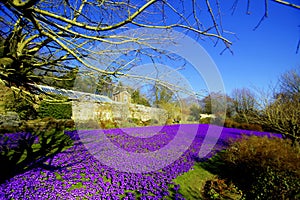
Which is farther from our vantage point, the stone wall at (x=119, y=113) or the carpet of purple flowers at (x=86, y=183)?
the stone wall at (x=119, y=113)

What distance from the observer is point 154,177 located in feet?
16.1

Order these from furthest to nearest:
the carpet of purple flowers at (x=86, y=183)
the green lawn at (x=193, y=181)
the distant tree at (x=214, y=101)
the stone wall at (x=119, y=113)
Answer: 1. the stone wall at (x=119, y=113)
2. the green lawn at (x=193, y=181)
3. the carpet of purple flowers at (x=86, y=183)
4. the distant tree at (x=214, y=101)

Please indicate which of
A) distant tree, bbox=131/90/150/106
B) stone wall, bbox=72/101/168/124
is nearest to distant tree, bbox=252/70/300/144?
distant tree, bbox=131/90/150/106

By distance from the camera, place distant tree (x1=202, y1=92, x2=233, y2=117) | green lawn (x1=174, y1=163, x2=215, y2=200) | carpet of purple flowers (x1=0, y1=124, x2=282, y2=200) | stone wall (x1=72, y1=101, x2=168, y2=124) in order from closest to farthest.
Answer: distant tree (x1=202, y1=92, x2=233, y2=117) < carpet of purple flowers (x1=0, y1=124, x2=282, y2=200) < green lawn (x1=174, y1=163, x2=215, y2=200) < stone wall (x1=72, y1=101, x2=168, y2=124)

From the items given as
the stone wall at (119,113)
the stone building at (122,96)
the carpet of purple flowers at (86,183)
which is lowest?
the carpet of purple flowers at (86,183)

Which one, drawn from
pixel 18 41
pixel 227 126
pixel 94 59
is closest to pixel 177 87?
pixel 94 59

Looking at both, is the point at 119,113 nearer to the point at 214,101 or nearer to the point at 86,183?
the point at 86,183

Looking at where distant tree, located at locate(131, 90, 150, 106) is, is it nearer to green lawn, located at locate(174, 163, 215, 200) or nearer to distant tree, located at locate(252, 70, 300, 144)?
Answer: green lawn, located at locate(174, 163, 215, 200)

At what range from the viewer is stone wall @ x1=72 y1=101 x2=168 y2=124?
1494 cm

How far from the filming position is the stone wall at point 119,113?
14.9 m

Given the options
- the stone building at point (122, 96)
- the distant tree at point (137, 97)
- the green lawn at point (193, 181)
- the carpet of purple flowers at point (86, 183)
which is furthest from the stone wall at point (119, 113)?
the green lawn at point (193, 181)

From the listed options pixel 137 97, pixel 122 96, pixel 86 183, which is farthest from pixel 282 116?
pixel 122 96

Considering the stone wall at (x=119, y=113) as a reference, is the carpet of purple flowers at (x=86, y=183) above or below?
below

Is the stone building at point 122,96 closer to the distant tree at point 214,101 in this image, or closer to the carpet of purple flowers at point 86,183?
the distant tree at point 214,101
